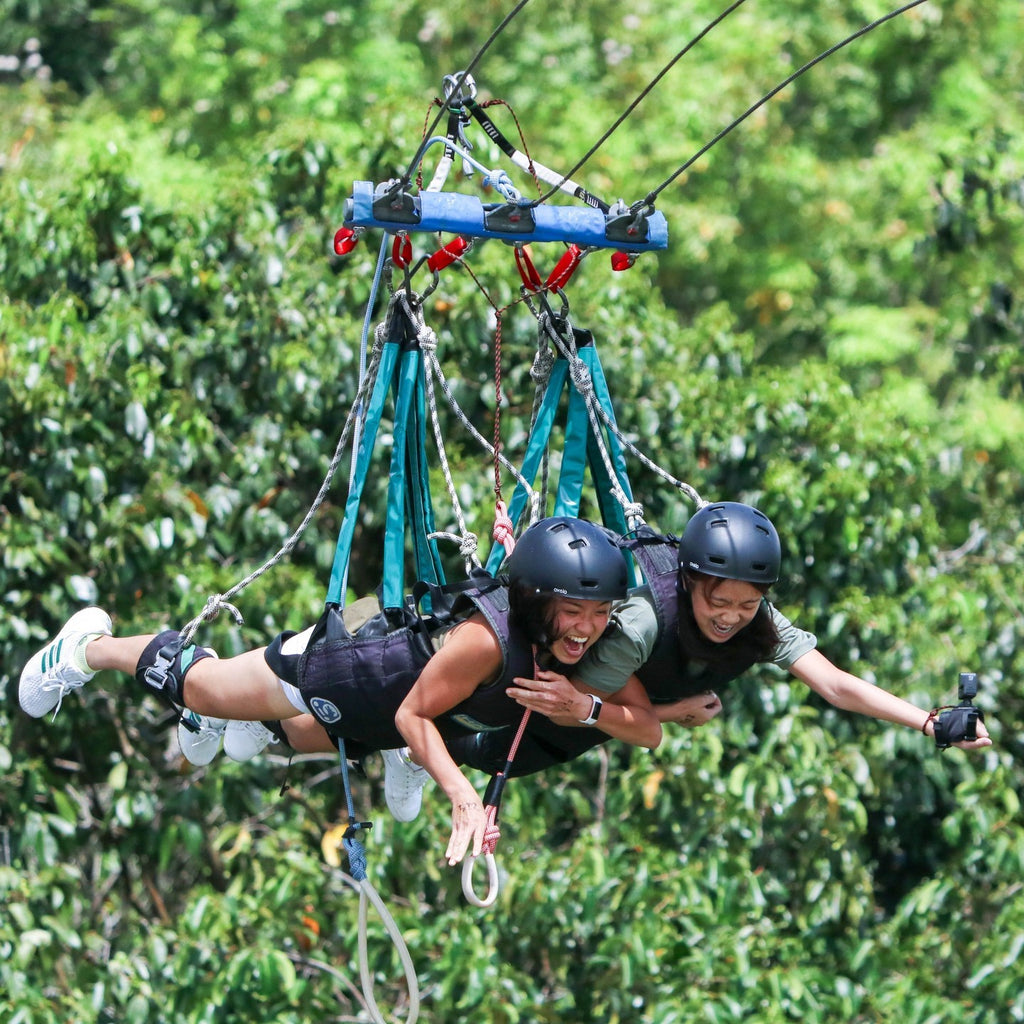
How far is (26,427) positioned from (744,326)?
29.4ft

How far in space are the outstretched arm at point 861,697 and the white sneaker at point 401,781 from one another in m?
1.10

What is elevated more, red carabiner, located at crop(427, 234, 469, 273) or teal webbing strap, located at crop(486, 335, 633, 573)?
red carabiner, located at crop(427, 234, 469, 273)

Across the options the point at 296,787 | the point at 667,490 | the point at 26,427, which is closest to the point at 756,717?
the point at 667,490

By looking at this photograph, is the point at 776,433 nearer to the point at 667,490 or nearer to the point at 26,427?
the point at 667,490

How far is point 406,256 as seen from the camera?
4.02 meters

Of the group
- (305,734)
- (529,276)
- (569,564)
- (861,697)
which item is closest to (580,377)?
(529,276)

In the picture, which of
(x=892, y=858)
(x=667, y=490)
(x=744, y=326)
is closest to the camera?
(x=667, y=490)

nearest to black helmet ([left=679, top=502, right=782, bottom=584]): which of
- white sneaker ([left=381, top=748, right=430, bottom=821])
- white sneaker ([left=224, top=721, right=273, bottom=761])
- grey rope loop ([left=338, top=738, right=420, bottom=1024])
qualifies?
grey rope loop ([left=338, top=738, right=420, bottom=1024])

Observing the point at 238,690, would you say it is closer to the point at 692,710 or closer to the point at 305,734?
the point at 305,734

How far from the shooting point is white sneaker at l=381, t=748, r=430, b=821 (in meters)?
4.56

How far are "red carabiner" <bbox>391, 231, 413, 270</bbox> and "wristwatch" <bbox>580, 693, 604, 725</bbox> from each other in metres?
1.12

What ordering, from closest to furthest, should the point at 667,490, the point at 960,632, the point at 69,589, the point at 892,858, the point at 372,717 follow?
the point at 372,717 → the point at 69,589 → the point at 667,490 → the point at 960,632 → the point at 892,858

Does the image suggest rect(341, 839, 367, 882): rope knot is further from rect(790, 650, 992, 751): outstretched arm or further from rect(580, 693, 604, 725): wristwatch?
rect(790, 650, 992, 751): outstretched arm

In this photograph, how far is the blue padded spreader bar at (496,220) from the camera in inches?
142
